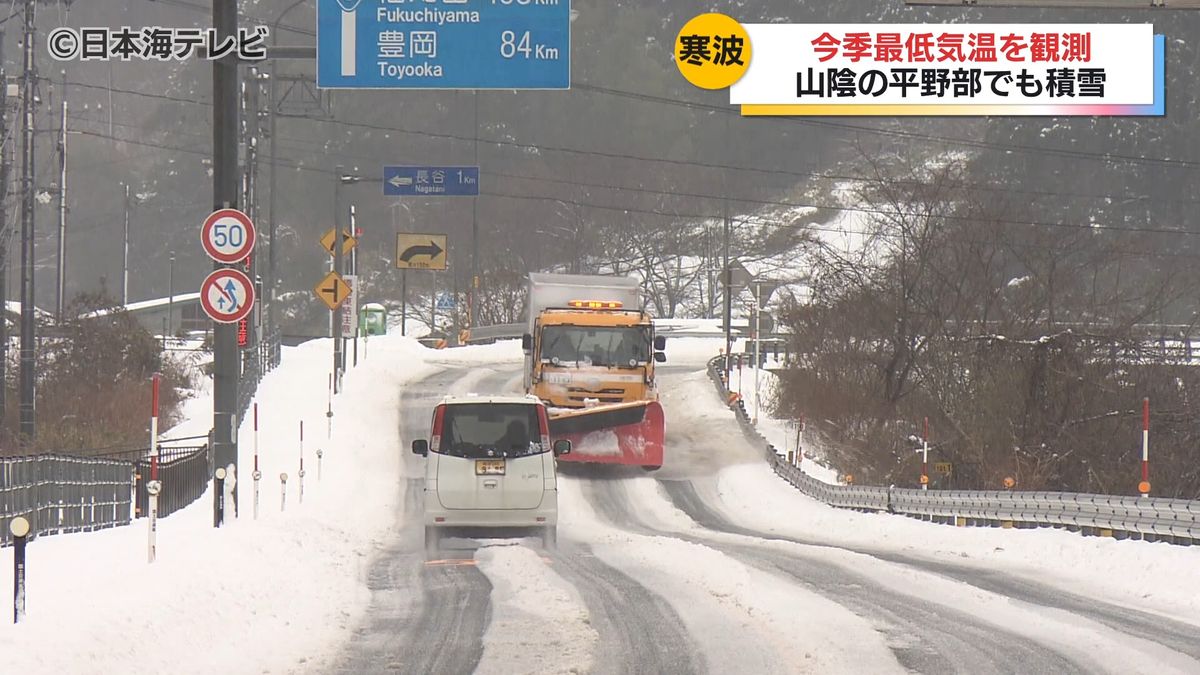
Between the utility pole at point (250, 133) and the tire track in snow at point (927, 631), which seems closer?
the tire track in snow at point (927, 631)

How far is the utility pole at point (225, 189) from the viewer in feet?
59.0

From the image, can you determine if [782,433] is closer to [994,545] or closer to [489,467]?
[994,545]

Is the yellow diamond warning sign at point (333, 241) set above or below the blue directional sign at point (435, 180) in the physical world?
below

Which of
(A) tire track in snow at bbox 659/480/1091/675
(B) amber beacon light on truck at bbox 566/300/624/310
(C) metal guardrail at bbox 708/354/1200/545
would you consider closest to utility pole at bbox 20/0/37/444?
(B) amber beacon light on truck at bbox 566/300/624/310

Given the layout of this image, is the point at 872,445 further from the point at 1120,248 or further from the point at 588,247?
the point at 588,247

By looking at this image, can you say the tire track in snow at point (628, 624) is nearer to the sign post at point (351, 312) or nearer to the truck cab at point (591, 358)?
the truck cab at point (591, 358)

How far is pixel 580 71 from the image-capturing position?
9631 centimetres

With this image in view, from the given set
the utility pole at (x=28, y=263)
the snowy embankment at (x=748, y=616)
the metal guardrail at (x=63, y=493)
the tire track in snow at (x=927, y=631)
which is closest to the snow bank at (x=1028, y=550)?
the tire track in snow at (x=927, y=631)

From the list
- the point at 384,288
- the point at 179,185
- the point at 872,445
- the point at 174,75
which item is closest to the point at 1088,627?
the point at 872,445

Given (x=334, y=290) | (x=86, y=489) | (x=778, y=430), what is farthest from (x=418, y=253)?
(x=86, y=489)

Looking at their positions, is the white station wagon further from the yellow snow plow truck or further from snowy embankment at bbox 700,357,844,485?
snowy embankment at bbox 700,357,844,485

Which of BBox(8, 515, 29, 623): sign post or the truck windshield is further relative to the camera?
the truck windshield

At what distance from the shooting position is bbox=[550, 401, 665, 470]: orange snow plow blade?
2864 cm

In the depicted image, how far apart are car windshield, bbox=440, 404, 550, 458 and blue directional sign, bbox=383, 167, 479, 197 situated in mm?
33041
